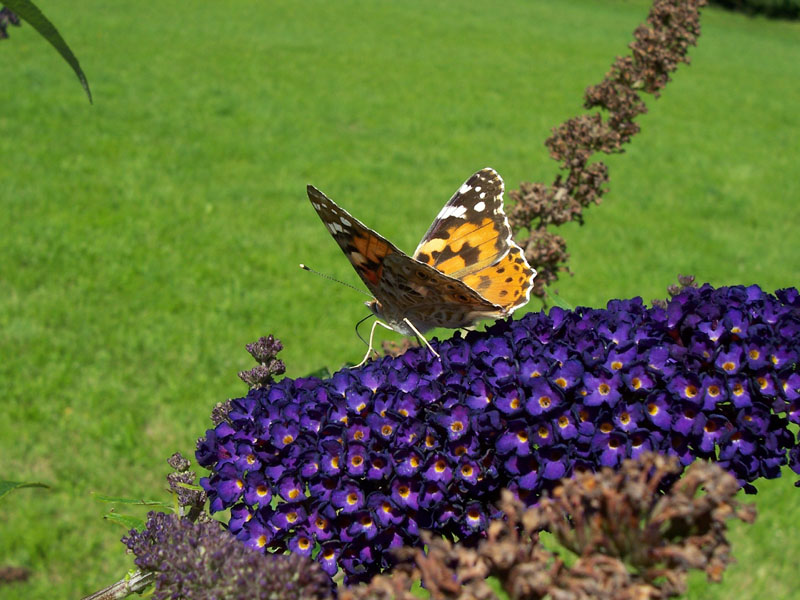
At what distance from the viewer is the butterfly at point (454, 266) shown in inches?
73.9

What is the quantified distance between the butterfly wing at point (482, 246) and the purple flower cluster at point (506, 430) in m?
0.64

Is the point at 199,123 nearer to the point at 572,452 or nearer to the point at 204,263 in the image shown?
the point at 204,263

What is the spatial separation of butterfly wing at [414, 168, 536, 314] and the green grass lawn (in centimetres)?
296

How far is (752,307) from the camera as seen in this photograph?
4.61ft

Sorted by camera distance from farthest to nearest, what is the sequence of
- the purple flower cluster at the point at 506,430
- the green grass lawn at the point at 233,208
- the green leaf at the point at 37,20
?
the green grass lawn at the point at 233,208 → the green leaf at the point at 37,20 → the purple flower cluster at the point at 506,430

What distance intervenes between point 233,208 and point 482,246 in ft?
21.9

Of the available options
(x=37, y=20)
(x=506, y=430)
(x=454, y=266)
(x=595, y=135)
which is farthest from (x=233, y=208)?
(x=506, y=430)

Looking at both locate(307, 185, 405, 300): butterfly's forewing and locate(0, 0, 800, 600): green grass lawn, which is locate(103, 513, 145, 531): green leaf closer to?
locate(307, 185, 405, 300): butterfly's forewing

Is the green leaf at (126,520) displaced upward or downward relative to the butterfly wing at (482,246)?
downward

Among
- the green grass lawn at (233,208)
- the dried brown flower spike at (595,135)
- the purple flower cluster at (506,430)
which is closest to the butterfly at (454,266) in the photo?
the dried brown flower spike at (595,135)

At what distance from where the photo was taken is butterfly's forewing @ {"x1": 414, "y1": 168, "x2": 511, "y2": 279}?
6.66ft

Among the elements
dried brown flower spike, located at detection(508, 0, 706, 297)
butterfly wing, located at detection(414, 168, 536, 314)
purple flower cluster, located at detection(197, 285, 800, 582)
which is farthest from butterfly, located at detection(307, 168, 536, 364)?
purple flower cluster, located at detection(197, 285, 800, 582)

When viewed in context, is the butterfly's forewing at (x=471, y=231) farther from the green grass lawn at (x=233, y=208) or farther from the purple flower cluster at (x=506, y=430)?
the green grass lawn at (x=233, y=208)

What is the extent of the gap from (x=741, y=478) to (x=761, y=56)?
2676 centimetres
